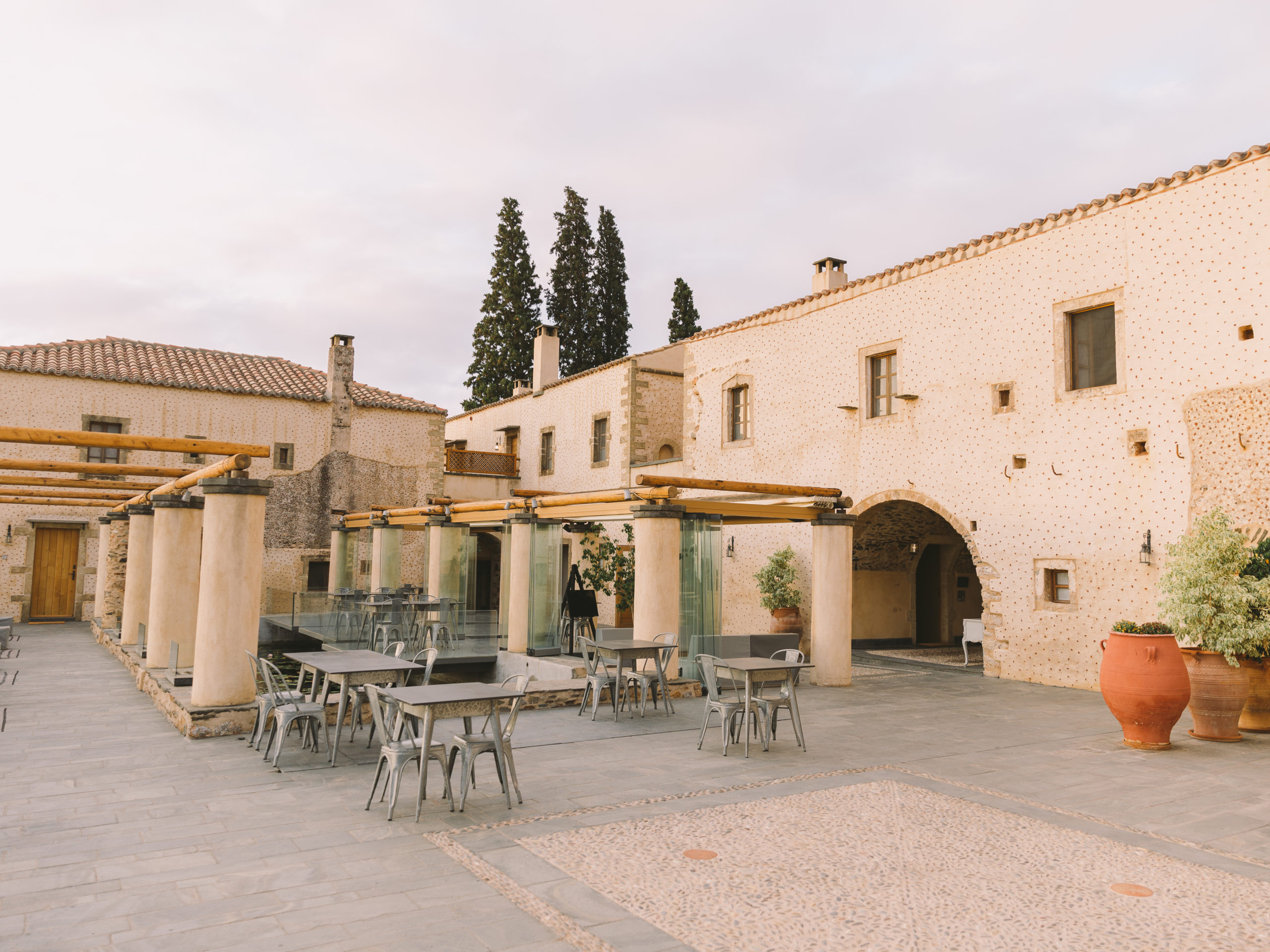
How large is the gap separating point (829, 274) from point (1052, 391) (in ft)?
20.2

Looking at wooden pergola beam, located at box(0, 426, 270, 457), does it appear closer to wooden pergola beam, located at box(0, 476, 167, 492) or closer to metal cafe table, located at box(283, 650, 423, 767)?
metal cafe table, located at box(283, 650, 423, 767)

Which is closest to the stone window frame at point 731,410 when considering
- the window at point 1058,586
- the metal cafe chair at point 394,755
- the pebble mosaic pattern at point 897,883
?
the window at point 1058,586

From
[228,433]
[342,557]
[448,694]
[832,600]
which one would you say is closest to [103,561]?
[228,433]

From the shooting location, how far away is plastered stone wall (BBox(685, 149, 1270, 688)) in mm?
10469

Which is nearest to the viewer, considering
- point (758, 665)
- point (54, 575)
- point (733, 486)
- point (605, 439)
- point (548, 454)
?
point (758, 665)

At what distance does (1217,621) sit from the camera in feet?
25.8

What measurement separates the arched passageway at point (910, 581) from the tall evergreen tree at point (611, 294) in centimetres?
1633

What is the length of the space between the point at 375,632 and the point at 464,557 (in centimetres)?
202

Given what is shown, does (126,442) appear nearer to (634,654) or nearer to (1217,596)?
(634,654)

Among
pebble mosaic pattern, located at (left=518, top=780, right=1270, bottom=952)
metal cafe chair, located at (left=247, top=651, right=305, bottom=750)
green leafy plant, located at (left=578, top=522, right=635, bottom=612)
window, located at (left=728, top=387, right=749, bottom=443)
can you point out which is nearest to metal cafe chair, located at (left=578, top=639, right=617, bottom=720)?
metal cafe chair, located at (left=247, top=651, right=305, bottom=750)

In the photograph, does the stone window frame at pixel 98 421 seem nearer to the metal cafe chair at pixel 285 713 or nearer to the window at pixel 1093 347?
the metal cafe chair at pixel 285 713

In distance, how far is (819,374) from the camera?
1606cm

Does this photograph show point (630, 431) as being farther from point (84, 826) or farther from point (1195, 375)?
point (84, 826)

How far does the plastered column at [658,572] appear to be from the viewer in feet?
34.5
